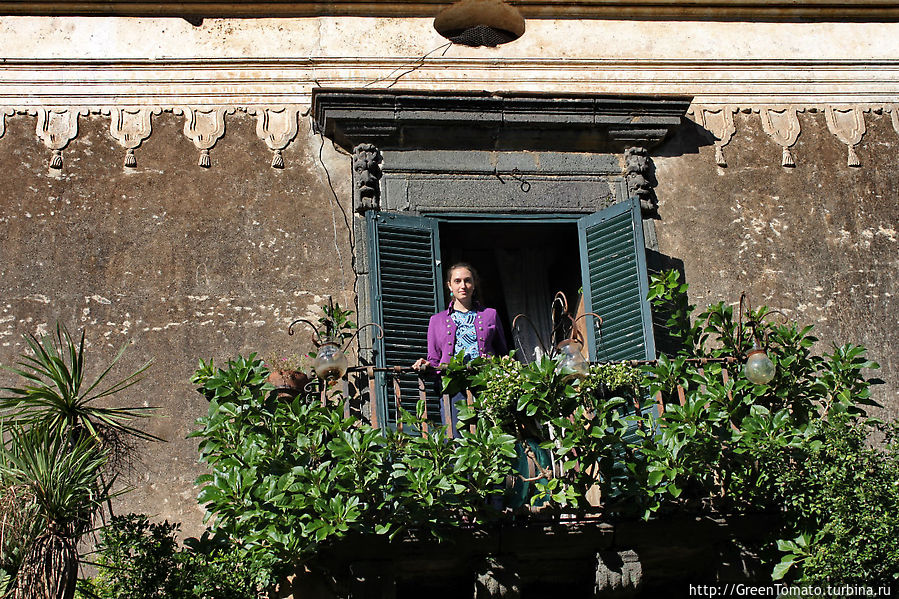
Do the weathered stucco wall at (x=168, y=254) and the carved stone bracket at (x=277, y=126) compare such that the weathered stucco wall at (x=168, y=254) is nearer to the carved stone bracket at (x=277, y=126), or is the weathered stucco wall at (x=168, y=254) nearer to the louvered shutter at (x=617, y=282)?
the carved stone bracket at (x=277, y=126)

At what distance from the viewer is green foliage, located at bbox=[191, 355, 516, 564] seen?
7980mm

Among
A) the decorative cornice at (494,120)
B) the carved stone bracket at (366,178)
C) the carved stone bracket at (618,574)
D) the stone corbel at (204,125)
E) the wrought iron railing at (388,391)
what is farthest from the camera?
the stone corbel at (204,125)

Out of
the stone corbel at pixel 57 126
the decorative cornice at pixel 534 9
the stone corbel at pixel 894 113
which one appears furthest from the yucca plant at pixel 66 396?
the stone corbel at pixel 894 113

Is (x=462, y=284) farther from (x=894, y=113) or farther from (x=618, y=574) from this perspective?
(x=894, y=113)

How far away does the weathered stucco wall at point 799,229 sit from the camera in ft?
33.9

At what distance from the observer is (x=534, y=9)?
11273 millimetres

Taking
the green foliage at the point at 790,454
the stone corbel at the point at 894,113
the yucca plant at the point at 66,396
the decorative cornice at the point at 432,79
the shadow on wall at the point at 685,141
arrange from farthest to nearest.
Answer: the stone corbel at the point at 894,113 < the shadow on wall at the point at 685,141 < the decorative cornice at the point at 432,79 < the yucca plant at the point at 66,396 < the green foliage at the point at 790,454

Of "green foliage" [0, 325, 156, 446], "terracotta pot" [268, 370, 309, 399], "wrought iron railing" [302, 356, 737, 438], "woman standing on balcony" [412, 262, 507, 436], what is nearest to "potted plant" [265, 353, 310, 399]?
"terracotta pot" [268, 370, 309, 399]

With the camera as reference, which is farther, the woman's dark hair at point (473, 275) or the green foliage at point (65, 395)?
the woman's dark hair at point (473, 275)

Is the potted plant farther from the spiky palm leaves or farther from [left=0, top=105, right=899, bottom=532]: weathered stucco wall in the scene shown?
the spiky palm leaves

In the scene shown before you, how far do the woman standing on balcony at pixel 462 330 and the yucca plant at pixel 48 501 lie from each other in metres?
Result: 2.28

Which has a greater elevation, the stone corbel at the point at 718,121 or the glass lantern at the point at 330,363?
the stone corbel at the point at 718,121

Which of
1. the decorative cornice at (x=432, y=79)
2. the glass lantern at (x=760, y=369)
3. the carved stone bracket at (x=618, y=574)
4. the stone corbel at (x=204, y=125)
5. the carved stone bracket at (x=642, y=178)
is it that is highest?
the decorative cornice at (x=432, y=79)

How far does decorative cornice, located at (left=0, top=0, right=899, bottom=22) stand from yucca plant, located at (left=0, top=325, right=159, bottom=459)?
2740 millimetres
